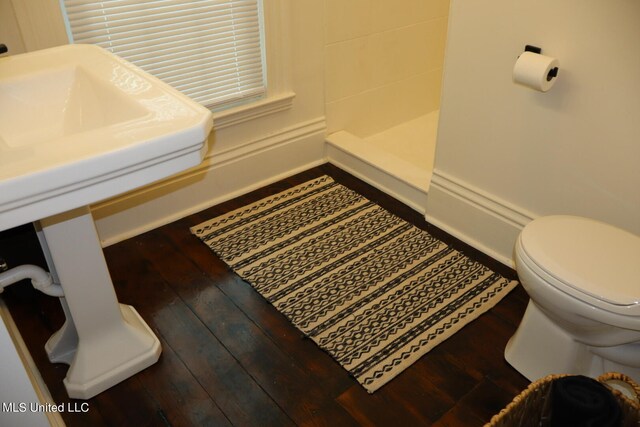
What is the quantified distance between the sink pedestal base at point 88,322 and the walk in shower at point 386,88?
1.26 metres

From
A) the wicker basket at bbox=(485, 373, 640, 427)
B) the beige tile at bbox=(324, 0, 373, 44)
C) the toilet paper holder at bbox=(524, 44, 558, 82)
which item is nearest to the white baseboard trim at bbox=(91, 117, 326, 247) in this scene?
the beige tile at bbox=(324, 0, 373, 44)

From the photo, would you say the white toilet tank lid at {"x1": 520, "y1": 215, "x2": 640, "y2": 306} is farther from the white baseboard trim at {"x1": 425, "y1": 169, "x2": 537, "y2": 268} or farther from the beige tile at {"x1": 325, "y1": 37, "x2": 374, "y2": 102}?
the beige tile at {"x1": 325, "y1": 37, "x2": 374, "y2": 102}

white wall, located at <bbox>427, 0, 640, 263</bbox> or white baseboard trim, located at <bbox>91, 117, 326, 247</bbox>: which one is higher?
white wall, located at <bbox>427, 0, 640, 263</bbox>

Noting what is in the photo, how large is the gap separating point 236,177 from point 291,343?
95 cm

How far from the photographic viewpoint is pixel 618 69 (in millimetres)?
1467

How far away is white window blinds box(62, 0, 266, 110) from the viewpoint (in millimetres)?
1808

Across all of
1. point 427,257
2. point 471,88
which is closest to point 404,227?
point 427,257

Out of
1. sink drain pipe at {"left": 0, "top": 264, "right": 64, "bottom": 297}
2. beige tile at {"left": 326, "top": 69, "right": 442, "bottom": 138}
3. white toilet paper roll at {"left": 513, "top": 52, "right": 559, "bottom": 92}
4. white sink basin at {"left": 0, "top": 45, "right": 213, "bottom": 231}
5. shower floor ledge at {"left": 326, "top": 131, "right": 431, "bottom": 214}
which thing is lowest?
shower floor ledge at {"left": 326, "top": 131, "right": 431, "bottom": 214}

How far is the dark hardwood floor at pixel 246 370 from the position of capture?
58.0 inches

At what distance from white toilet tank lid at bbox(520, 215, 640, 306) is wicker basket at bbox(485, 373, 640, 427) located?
0.19 metres

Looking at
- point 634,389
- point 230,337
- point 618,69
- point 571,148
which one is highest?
point 618,69

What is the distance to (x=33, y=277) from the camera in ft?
4.58

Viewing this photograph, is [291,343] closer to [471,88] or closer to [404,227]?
[404,227]

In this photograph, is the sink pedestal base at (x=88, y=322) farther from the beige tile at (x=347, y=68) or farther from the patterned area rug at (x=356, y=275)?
the beige tile at (x=347, y=68)
